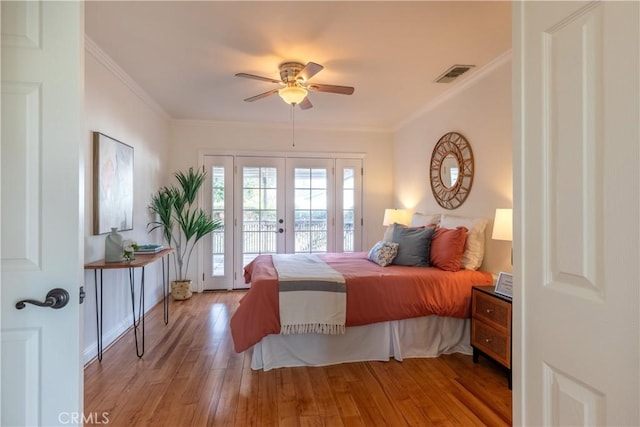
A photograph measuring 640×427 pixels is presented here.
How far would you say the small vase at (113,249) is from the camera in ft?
8.46

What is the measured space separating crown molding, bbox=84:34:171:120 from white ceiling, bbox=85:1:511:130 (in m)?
0.04

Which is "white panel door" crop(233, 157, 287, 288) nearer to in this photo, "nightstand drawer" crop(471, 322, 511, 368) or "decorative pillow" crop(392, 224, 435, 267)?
"decorative pillow" crop(392, 224, 435, 267)

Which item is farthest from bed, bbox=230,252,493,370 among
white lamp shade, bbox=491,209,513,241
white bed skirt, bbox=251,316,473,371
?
white lamp shade, bbox=491,209,513,241

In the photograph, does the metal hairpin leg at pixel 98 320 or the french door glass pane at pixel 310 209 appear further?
the french door glass pane at pixel 310 209

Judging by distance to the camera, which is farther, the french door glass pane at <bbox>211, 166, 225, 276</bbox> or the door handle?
the french door glass pane at <bbox>211, 166, 225, 276</bbox>

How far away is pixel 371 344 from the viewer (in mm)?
2629

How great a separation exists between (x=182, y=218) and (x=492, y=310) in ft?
12.1

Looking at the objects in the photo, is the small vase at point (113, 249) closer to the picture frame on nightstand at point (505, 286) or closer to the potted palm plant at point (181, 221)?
the potted palm plant at point (181, 221)

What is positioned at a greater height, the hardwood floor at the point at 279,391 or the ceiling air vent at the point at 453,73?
the ceiling air vent at the point at 453,73

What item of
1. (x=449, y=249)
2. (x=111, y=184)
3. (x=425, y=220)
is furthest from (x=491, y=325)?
(x=111, y=184)

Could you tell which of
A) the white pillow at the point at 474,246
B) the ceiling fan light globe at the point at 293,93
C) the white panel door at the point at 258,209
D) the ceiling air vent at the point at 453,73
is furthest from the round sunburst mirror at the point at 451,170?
the white panel door at the point at 258,209

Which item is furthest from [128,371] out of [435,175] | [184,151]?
→ [435,175]

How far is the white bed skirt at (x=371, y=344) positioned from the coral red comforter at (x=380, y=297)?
16cm

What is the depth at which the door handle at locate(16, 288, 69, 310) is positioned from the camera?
38.3 inches
